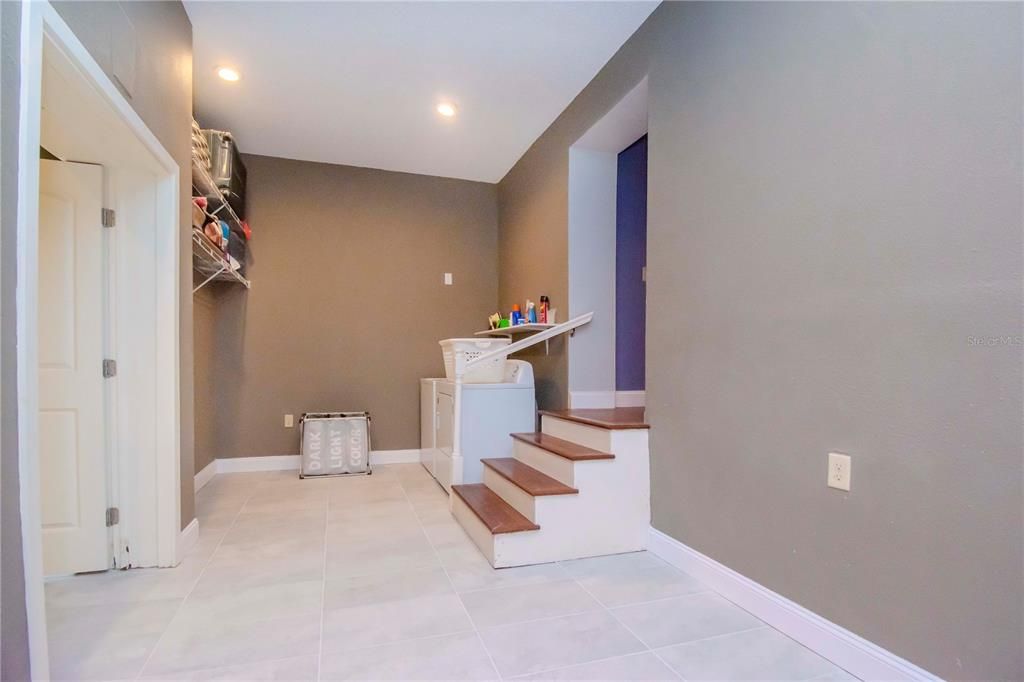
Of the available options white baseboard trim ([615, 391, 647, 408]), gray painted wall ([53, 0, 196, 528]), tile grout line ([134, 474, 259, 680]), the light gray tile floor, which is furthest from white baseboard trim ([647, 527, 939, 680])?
gray painted wall ([53, 0, 196, 528])

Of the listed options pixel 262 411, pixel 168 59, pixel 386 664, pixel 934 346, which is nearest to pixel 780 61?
pixel 934 346

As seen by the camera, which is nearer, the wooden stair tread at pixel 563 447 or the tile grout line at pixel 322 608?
the tile grout line at pixel 322 608

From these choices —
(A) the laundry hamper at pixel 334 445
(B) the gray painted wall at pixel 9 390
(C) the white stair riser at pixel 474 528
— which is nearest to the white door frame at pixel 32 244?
(B) the gray painted wall at pixel 9 390

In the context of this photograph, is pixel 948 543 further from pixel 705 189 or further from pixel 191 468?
pixel 191 468

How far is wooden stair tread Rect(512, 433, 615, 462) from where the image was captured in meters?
2.30

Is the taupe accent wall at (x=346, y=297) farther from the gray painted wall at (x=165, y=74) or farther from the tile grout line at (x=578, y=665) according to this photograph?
the tile grout line at (x=578, y=665)

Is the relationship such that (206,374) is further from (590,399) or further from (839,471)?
(839,471)

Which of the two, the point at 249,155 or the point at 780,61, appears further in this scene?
the point at 249,155

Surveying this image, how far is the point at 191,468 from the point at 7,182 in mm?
1784

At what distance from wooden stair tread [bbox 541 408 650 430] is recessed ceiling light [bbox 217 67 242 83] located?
273cm

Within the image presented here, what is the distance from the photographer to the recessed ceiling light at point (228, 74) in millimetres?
2826

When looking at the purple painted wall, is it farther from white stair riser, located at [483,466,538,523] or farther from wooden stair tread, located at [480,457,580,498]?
white stair riser, located at [483,466,538,523]

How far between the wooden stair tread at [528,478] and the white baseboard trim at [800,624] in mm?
558

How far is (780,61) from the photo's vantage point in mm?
1690
